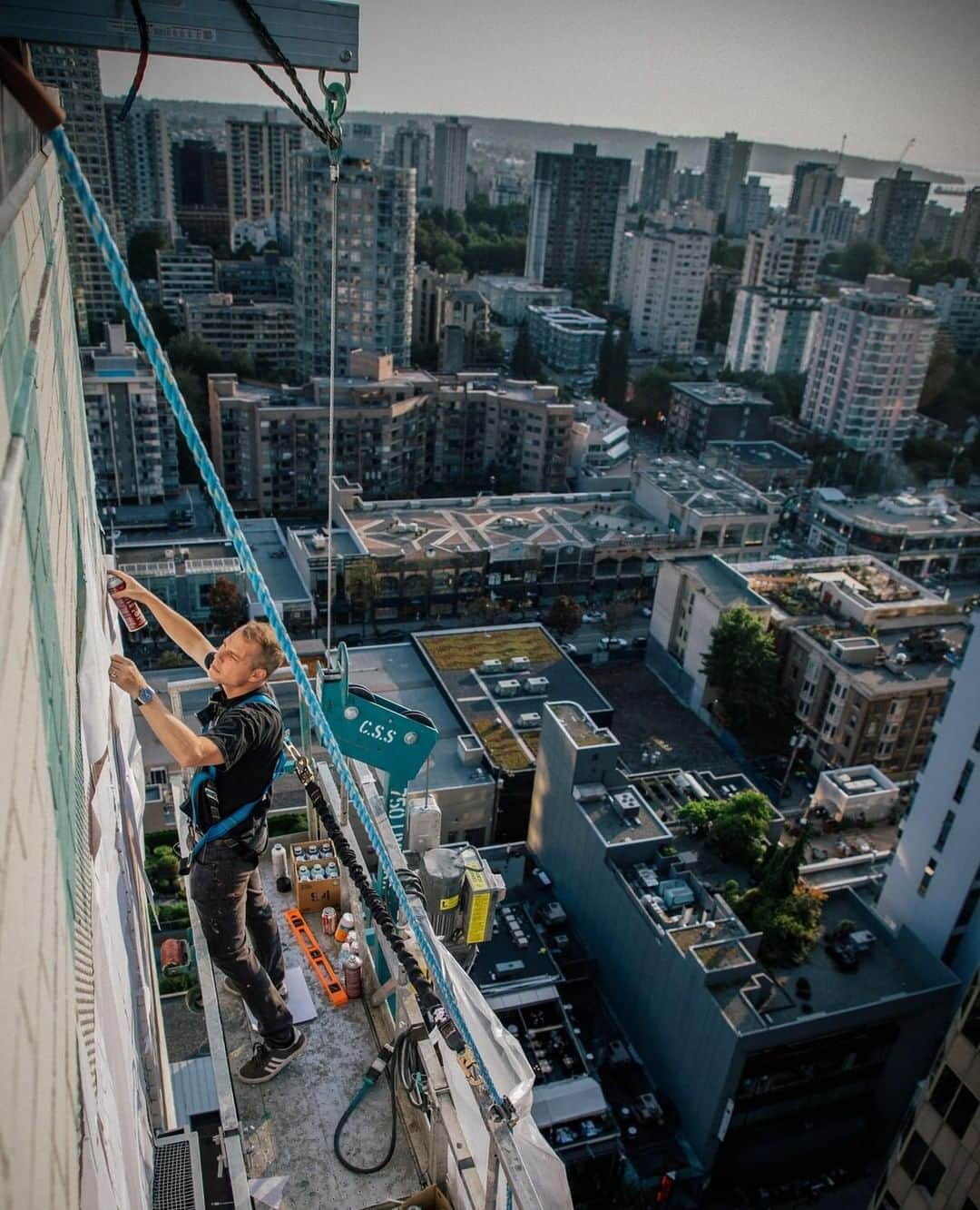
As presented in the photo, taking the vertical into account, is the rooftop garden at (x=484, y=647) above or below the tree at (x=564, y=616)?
above

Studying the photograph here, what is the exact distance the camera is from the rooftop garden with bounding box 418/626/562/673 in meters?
12.3

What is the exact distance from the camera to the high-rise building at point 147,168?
3100 centimetres

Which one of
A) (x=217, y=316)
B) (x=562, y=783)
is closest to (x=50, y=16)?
(x=562, y=783)

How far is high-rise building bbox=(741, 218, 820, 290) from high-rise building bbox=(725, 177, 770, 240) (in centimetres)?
2294

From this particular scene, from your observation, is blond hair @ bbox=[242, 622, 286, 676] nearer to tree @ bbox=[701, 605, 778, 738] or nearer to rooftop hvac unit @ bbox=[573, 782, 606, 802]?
rooftop hvac unit @ bbox=[573, 782, 606, 802]

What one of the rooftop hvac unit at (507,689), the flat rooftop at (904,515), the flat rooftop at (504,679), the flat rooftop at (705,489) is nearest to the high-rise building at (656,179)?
the flat rooftop at (904,515)

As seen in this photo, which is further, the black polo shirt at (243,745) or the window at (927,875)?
the window at (927,875)

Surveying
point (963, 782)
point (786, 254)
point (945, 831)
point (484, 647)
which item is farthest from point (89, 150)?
point (945, 831)

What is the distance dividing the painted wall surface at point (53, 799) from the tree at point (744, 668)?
11.5 metres

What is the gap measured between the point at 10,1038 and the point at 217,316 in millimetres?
24632

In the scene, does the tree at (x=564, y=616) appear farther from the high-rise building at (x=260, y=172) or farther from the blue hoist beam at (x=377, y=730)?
the high-rise building at (x=260, y=172)

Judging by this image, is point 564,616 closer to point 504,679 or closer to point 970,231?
point 504,679

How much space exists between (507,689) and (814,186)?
44628mm

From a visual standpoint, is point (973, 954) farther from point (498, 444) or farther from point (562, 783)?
point (498, 444)
